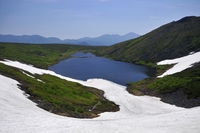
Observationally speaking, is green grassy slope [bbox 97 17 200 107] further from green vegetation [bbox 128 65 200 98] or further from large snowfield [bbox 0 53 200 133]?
large snowfield [bbox 0 53 200 133]

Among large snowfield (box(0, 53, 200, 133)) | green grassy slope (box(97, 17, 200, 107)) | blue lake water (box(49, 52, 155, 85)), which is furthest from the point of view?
blue lake water (box(49, 52, 155, 85))

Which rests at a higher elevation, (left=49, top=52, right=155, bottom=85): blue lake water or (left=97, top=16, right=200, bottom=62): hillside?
(left=97, top=16, right=200, bottom=62): hillside

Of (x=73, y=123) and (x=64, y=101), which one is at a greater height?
(x=73, y=123)

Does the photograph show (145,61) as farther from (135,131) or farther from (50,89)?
(135,131)

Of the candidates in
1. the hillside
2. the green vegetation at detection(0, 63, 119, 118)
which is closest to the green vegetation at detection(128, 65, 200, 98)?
the green vegetation at detection(0, 63, 119, 118)

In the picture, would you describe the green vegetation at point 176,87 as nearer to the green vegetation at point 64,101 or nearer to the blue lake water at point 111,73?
the blue lake water at point 111,73

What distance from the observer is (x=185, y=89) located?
62.1m

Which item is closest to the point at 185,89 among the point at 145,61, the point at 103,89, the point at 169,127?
the point at 103,89

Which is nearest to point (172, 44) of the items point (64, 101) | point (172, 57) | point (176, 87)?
point (172, 57)

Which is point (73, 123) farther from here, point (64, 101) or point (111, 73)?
point (111, 73)

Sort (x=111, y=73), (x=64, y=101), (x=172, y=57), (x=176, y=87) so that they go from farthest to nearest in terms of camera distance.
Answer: (x=172, y=57)
(x=111, y=73)
(x=176, y=87)
(x=64, y=101)

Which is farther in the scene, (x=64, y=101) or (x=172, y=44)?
(x=172, y=44)

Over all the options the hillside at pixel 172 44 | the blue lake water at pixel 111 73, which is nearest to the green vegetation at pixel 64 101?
the blue lake water at pixel 111 73

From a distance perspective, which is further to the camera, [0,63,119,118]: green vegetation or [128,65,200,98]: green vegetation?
[128,65,200,98]: green vegetation
